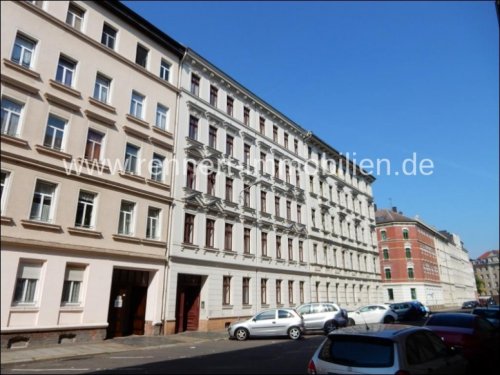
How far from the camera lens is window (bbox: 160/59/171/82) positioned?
79.5 ft

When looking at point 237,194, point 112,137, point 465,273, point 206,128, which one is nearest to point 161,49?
point 206,128

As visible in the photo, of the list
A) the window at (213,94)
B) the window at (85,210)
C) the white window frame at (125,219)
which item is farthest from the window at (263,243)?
the window at (85,210)

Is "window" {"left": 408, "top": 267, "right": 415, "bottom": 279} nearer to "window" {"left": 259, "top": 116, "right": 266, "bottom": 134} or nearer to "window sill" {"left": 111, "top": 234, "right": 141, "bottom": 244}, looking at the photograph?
"window" {"left": 259, "top": 116, "right": 266, "bottom": 134}

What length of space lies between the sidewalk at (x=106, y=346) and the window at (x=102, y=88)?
12.2 m

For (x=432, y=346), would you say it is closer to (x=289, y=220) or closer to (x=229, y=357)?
(x=229, y=357)

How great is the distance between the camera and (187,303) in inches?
910

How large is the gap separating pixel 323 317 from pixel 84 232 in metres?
13.9

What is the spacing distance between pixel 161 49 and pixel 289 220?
678 inches

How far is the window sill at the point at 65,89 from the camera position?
58.0 ft

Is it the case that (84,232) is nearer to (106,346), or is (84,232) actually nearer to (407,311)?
(106,346)

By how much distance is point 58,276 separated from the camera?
53.2ft

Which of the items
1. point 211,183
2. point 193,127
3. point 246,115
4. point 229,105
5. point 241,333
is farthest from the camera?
point 246,115

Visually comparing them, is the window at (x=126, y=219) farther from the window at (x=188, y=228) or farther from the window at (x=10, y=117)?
the window at (x=10, y=117)

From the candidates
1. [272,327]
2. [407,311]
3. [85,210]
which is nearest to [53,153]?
[85,210]
